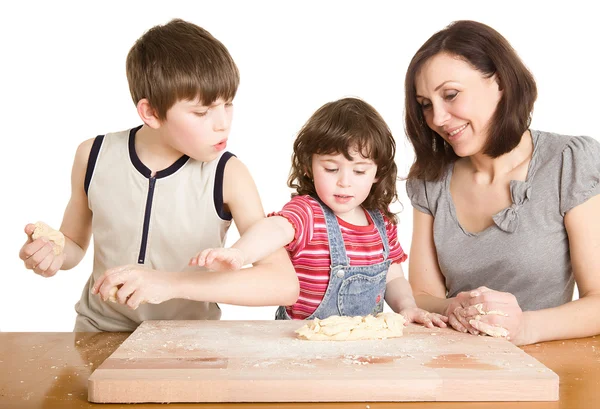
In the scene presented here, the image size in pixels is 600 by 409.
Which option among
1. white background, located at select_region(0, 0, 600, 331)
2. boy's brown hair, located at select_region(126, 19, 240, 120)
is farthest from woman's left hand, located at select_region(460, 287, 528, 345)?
white background, located at select_region(0, 0, 600, 331)

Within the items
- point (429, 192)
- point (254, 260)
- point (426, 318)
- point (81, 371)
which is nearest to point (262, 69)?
point (429, 192)

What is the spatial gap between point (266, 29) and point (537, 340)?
8.68ft

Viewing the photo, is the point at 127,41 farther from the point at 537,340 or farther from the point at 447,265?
the point at 537,340

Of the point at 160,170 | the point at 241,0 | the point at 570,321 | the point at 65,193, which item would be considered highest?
the point at 241,0

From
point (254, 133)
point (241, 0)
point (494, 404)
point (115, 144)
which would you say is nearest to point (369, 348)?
point (494, 404)

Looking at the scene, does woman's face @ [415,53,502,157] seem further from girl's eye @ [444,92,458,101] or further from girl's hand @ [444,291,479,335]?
girl's hand @ [444,291,479,335]

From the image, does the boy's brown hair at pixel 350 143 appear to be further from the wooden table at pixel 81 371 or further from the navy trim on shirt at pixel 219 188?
the wooden table at pixel 81 371

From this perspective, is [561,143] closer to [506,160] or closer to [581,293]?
[506,160]

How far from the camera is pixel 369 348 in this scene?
4.97ft

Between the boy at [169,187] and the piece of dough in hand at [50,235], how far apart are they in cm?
2

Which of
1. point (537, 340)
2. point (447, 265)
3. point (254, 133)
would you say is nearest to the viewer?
point (537, 340)

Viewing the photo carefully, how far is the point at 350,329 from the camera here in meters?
1.60

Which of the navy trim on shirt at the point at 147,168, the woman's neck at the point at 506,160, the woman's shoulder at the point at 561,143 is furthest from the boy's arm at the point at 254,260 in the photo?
the woman's shoulder at the point at 561,143

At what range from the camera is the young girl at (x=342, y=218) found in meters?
→ 2.00
